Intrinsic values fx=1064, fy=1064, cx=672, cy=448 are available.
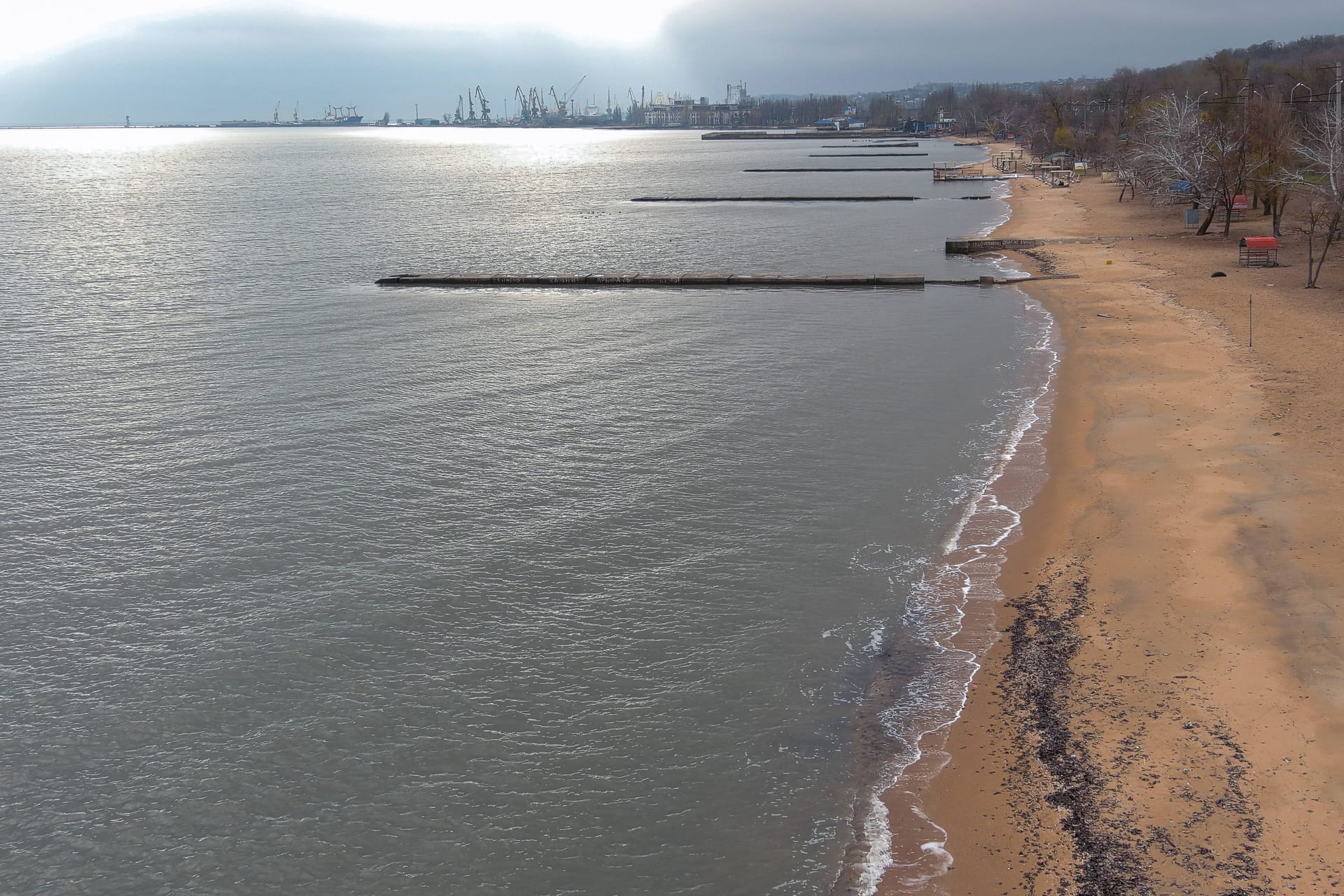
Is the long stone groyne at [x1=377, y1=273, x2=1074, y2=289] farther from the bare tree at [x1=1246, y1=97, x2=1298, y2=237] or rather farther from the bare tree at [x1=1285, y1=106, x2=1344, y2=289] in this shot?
the bare tree at [x1=1246, y1=97, x2=1298, y2=237]

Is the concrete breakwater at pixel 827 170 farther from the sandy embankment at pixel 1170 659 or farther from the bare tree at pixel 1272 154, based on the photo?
the sandy embankment at pixel 1170 659

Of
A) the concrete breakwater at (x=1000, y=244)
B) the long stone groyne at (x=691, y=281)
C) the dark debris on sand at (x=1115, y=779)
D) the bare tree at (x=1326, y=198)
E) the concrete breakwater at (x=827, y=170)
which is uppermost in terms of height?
the concrete breakwater at (x=827, y=170)

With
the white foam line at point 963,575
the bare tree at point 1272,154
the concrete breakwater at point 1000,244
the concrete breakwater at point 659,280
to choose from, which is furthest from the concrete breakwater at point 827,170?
the white foam line at point 963,575

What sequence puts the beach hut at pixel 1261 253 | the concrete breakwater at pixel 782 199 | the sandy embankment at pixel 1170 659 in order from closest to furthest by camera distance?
the sandy embankment at pixel 1170 659
the beach hut at pixel 1261 253
the concrete breakwater at pixel 782 199

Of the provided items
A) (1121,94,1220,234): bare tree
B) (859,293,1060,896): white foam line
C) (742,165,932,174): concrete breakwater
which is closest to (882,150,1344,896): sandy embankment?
(859,293,1060,896): white foam line

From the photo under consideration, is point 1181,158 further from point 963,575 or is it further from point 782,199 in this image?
point 963,575

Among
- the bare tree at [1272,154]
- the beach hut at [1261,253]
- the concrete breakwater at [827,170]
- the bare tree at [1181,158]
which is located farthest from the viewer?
the concrete breakwater at [827,170]

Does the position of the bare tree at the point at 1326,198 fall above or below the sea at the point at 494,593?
above

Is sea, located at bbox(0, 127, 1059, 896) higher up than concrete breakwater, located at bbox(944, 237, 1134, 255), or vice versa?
concrete breakwater, located at bbox(944, 237, 1134, 255)
